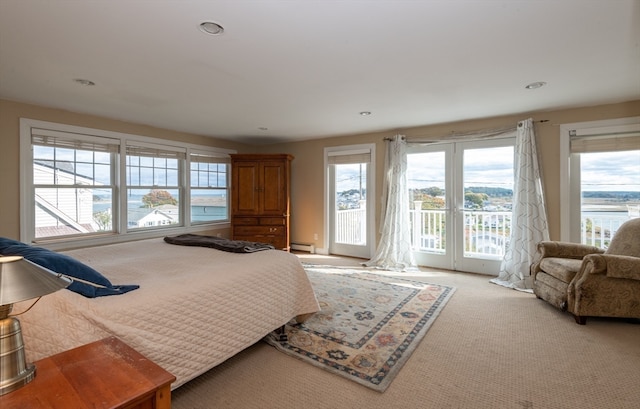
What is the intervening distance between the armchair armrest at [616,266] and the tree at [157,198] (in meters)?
5.41

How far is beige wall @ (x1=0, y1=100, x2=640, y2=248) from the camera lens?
3.25 m

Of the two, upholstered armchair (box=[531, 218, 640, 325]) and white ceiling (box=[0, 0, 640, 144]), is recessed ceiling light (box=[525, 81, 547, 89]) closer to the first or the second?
white ceiling (box=[0, 0, 640, 144])

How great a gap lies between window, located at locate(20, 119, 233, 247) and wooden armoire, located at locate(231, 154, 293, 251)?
1.93ft

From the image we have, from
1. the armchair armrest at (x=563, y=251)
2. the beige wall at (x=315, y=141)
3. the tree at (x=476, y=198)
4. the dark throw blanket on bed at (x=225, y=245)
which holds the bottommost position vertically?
the armchair armrest at (x=563, y=251)

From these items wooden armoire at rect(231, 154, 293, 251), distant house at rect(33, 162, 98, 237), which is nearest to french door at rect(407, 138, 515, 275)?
wooden armoire at rect(231, 154, 293, 251)

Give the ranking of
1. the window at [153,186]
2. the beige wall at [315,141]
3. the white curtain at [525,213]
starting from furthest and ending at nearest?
the window at [153,186] → the white curtain at [525,213] → the beige wall at [315,141]

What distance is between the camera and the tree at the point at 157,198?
15.3 ft

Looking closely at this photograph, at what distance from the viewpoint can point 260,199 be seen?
5352 mm

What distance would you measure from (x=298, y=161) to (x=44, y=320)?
15.8ft

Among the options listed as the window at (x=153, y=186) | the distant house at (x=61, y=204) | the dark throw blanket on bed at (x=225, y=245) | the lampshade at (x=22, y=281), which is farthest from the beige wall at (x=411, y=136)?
the lampshade at (x=22, y=281)

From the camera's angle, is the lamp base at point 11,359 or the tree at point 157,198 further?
the tree at point 157,198

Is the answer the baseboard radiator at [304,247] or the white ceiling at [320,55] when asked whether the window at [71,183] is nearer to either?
the white ceiling at [320,55]

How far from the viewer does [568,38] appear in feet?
6.53

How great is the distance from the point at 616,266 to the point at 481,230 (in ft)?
5.95
